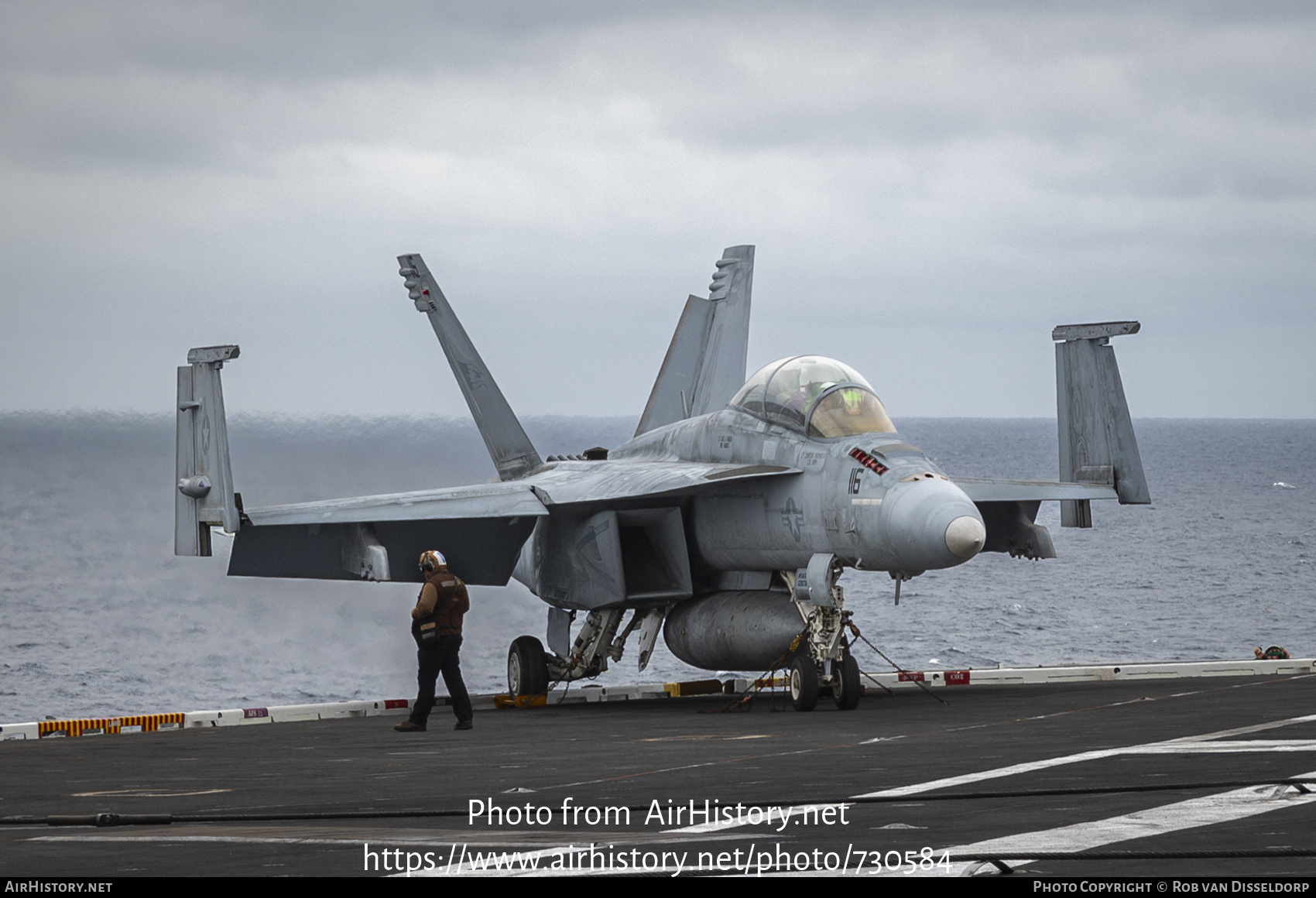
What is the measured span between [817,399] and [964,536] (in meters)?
3.04

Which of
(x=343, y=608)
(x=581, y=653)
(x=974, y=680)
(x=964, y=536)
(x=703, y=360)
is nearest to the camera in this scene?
(x=964, y=536)

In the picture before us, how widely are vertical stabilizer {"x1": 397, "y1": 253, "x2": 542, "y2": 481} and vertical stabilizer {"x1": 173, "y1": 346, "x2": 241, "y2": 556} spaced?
5.55m

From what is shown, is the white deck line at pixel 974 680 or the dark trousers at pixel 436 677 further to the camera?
the white deck line at pixel 974 680

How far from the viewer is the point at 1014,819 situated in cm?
715

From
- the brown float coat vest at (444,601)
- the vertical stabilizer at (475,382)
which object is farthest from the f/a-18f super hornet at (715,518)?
the brown float coat vest at (444,601)

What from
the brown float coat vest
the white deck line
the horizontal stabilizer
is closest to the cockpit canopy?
the horizontal stabilizer

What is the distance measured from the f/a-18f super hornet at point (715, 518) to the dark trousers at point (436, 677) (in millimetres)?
3320

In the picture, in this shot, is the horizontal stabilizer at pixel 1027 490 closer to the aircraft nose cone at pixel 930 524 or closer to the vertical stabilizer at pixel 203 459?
the aircraft nose cone at pixel 930 524

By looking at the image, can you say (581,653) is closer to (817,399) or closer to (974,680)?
(974,680)

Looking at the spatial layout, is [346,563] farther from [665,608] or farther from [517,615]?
[517,615]

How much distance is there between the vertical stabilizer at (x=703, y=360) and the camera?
23.5 m

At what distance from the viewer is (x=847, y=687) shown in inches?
623

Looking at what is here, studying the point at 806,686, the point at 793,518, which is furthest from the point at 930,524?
the point at 793,518
